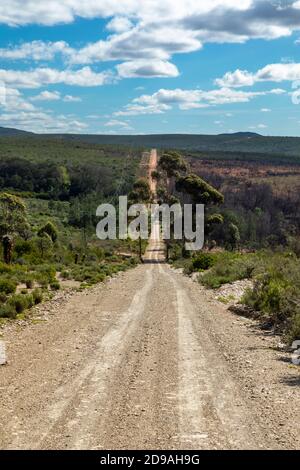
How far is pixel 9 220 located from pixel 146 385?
28.8 m

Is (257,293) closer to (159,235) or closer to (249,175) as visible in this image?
(159,235)

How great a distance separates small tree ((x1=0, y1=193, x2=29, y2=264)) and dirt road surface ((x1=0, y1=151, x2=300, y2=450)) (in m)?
19.3

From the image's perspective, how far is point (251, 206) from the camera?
95.9 meters

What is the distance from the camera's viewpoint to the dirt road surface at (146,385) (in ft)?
23.1

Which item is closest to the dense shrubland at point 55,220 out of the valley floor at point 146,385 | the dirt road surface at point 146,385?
the valley floor at point 146,385

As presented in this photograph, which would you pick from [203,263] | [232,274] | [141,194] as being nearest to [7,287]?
[232,274]

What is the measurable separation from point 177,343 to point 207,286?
14.2 m

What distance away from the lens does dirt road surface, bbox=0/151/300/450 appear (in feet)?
23.1

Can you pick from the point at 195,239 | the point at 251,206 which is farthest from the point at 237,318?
the point at 251,206

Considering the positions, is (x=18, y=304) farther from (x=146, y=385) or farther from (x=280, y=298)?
(x=146, y=385)

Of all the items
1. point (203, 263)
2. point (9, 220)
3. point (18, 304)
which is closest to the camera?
point (18, 304)

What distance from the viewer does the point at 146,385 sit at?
30.8 ft

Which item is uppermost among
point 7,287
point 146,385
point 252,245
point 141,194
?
point 141,194

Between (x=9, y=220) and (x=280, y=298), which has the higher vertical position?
(x=9, y=220)
